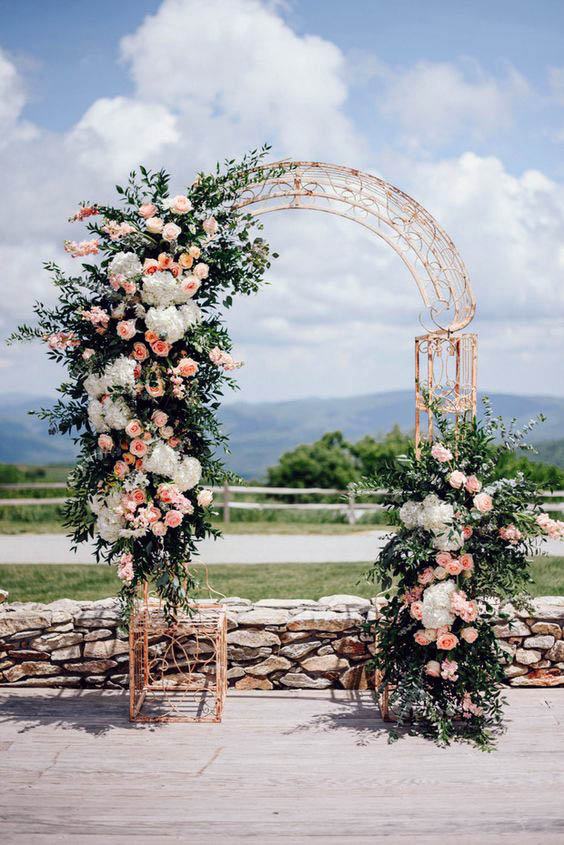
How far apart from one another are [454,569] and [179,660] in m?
1.93

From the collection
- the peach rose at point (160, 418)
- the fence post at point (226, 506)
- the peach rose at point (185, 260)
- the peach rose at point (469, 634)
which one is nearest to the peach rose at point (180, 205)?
the peach rose at point (185, 260)

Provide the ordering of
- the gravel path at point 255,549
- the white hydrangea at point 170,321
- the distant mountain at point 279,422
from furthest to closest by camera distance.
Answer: the distant mountain at point 279,422, the gravel path at point 255,549, the white hydrangea at point 170,321

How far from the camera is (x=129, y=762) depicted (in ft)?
13.0

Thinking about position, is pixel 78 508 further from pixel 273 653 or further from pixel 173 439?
pixel 273 653

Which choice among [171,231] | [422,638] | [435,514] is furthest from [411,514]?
[171,231]

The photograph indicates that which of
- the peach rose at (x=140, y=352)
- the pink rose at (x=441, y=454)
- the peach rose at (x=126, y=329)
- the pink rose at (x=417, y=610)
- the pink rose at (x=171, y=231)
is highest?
the pink rose at (x=171, y=231)

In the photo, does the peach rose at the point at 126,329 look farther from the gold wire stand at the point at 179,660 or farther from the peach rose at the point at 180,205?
Result: the gold wire stand at the point at 179,660

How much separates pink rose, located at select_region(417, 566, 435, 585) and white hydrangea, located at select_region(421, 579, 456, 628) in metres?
0.08

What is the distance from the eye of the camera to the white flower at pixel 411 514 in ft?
14.3

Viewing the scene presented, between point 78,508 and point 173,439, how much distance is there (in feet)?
2.25

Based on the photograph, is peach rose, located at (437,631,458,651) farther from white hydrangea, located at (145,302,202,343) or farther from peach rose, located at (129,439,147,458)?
white hydrangea, located at (145,302,202,343)

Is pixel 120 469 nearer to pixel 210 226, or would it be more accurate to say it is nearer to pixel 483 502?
pixel 210 226

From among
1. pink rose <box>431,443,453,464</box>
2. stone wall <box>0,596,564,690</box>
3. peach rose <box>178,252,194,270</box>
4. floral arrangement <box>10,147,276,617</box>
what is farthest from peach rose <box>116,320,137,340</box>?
stone wall <box>0,596,564,690</box>

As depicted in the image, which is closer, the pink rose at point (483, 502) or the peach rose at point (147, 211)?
the pink rose at point (483, 502)
